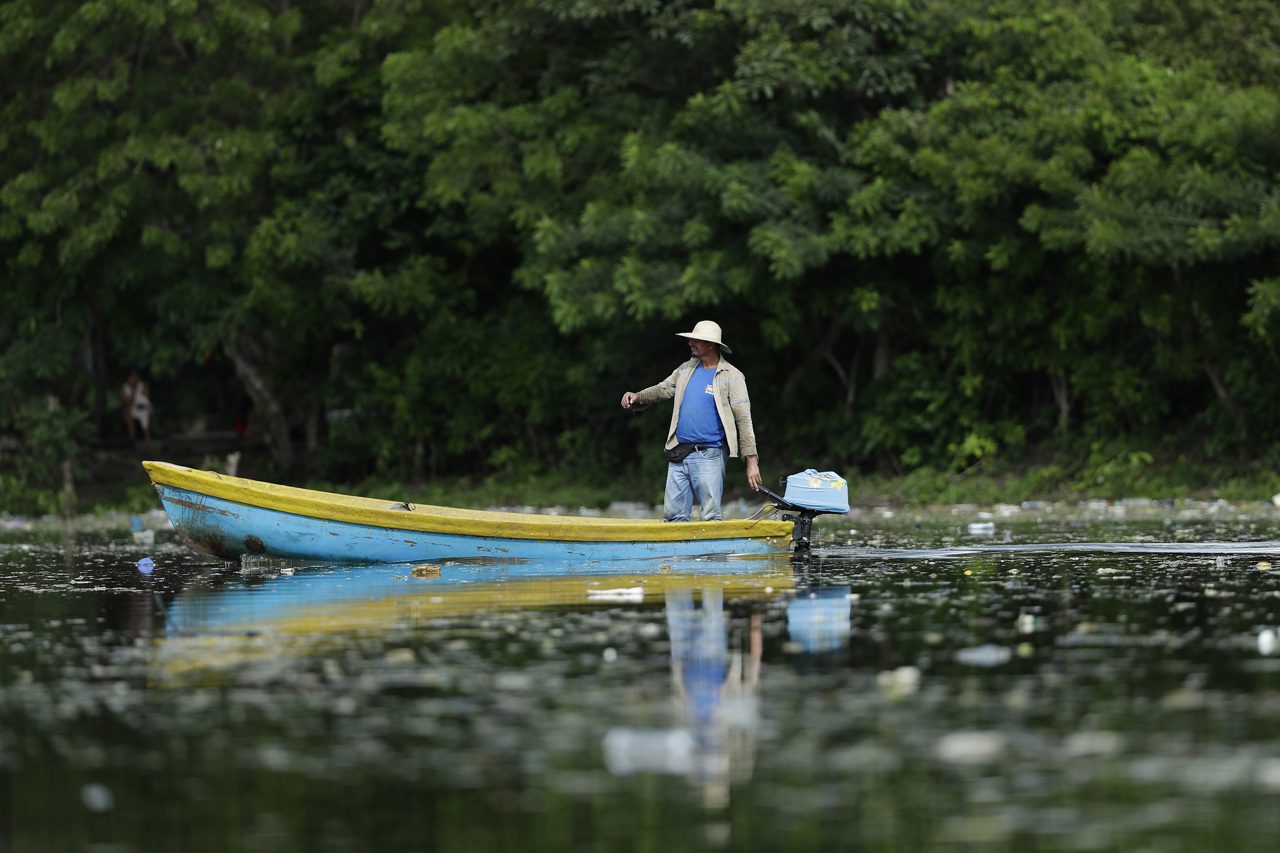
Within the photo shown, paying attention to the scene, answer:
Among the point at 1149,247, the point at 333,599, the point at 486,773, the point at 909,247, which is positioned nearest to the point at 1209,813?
the point at 486,773

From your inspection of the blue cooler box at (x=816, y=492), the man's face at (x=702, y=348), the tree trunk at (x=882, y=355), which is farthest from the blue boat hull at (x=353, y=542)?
the tree trunk at (x=882, y=355)

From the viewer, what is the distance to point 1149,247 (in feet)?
76.2

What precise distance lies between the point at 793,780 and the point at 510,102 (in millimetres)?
23722

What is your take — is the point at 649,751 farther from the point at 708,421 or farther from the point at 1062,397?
the point at 1062,397

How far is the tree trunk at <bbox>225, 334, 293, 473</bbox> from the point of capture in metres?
33.7

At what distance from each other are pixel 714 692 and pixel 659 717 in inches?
25.2

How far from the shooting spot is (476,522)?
1493cm

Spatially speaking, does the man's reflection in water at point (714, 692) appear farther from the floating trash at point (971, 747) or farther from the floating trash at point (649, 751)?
the floating trash at point (971, 747)

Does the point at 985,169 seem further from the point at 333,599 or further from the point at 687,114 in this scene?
the point at 333,599

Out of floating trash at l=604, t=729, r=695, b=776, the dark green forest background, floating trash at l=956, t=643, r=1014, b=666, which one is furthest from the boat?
the dark green forest background

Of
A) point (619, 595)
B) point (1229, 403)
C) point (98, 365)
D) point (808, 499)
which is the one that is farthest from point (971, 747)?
point (98, 365)

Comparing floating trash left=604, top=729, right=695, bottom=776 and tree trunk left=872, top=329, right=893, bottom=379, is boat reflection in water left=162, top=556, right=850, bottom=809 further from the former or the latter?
tree trunk left=872, top=329, right=893, bottom=379

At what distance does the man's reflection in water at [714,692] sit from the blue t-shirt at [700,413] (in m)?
3.90

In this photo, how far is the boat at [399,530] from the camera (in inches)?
588
